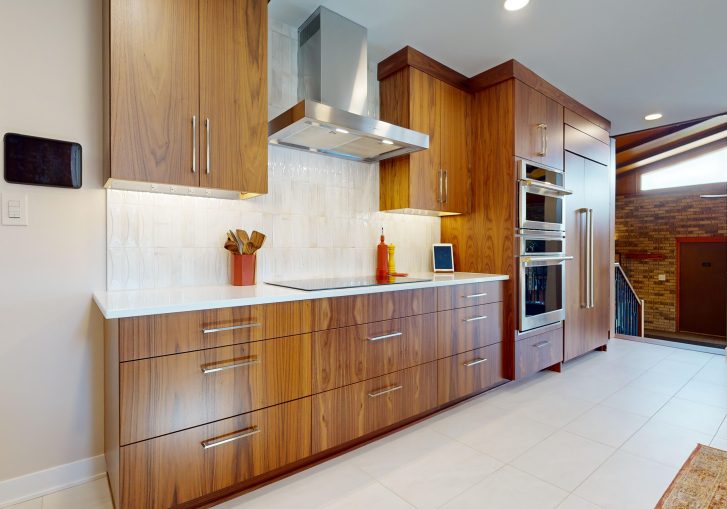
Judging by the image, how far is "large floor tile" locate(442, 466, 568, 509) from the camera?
1553mm

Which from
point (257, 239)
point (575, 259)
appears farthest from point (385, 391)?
point (575, 259)

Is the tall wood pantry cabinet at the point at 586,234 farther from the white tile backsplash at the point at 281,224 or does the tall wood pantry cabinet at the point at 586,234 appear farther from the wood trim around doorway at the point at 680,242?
the wood trim around doorway at the point at 680,242

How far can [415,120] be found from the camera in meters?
2.64

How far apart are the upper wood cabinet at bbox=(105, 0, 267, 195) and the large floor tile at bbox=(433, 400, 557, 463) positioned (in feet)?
5.88

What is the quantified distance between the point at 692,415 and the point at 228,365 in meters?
2.94

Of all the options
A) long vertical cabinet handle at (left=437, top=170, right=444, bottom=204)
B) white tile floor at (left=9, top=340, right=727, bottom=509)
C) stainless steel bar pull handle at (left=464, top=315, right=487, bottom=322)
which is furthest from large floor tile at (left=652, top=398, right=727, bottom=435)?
long vertical cabinet handle at (left=437, top=170, right=444, bottom=204)

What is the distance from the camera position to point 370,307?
1.98m

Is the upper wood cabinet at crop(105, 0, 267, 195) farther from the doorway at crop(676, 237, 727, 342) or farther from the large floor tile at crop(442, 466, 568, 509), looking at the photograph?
the doorway at crop(676, 237, 727, 342)

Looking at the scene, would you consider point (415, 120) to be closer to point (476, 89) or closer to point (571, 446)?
point (476, 89)

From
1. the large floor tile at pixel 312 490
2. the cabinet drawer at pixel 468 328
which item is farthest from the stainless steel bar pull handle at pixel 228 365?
the cabinet drawer at pixel 468 328

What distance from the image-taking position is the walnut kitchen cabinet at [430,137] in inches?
104

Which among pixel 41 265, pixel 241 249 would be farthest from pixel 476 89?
pixel 41 265

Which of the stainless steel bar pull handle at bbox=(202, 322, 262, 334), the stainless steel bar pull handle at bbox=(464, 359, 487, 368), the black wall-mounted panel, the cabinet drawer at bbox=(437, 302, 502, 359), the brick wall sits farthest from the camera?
the brick wall

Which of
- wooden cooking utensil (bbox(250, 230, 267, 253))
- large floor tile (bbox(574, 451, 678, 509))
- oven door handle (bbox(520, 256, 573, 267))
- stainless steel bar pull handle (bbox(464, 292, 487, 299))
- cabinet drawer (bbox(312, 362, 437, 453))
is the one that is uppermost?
wooden cooking utensil (bbox(250, 230, 267, 253))
